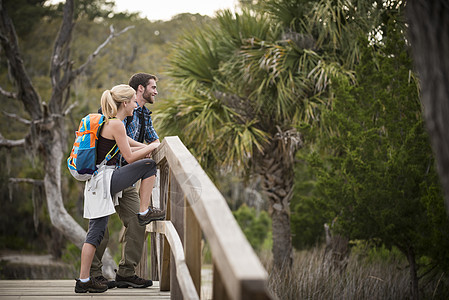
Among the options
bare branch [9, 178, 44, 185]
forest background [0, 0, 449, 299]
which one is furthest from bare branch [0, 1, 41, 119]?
bare branch [9, 178, 44, 185]

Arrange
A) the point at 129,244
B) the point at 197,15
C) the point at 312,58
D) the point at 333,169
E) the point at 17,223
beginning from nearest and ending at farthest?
the point at 129,244 < the point at 333,169 < the point at 312,58 < the point at 17,223 < the point at 197,15

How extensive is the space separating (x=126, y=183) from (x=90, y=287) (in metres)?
0.74

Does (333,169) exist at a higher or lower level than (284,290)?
higher

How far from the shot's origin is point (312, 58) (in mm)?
9828

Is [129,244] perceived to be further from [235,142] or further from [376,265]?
[376,265]

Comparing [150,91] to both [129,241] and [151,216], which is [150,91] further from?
[129,241]

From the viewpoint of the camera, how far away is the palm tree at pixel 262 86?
9.54 meters

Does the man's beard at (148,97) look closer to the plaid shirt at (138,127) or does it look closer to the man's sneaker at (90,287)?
the plaid shirt at (138,127)

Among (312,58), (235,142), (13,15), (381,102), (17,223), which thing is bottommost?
(17,223)

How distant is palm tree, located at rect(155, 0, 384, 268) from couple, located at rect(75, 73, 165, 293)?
4.91m

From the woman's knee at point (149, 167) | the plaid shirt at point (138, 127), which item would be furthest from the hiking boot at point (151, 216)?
the plaid shirt at point (138, 127)

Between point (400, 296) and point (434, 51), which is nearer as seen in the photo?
point (434, 51)

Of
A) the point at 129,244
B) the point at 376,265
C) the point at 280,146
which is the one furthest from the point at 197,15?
the point at 129,244

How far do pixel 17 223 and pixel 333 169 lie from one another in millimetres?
13906
